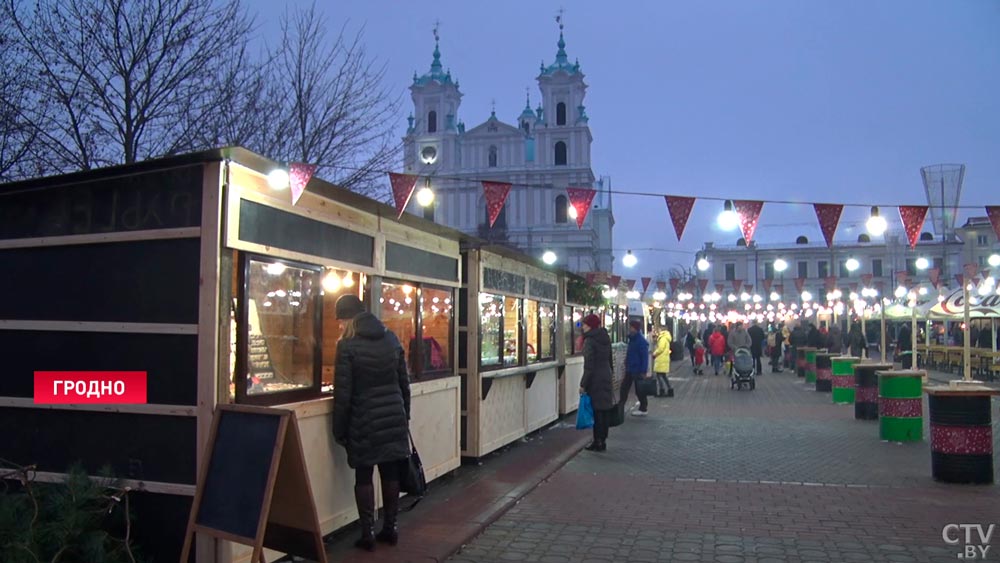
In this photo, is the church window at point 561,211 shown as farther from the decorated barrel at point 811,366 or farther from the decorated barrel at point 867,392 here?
the decorated barrel at point 867,392

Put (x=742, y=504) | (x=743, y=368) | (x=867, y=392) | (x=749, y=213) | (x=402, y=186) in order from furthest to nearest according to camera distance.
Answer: (x=743, y=368) → (x=867, y=392) → (x=749, y=213) → (x=402, y=186) → (x=742, y=504)

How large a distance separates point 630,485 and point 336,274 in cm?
417

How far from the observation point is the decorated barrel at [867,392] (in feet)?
47.2

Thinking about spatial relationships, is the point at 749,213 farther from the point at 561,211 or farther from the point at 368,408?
the point at 561,211

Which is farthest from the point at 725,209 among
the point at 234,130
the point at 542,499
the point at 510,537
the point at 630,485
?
the point at 234,130

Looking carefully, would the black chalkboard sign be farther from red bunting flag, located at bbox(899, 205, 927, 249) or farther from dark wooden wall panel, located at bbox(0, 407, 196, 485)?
red bunting flag, located at bbox(899, 205, 927, 249)

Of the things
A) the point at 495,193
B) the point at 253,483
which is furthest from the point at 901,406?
the point at 253,483

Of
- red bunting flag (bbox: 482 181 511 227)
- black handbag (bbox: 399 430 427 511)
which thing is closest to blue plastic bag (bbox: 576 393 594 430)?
red bunting flag (bbox: 482 181 511 227)

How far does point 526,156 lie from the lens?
95.6 m

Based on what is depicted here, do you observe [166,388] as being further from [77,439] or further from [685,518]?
[685,518]

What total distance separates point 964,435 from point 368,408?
6.50 m

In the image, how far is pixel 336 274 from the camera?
21.7ft

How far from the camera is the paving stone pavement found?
244 inches

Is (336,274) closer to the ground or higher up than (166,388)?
higher up
